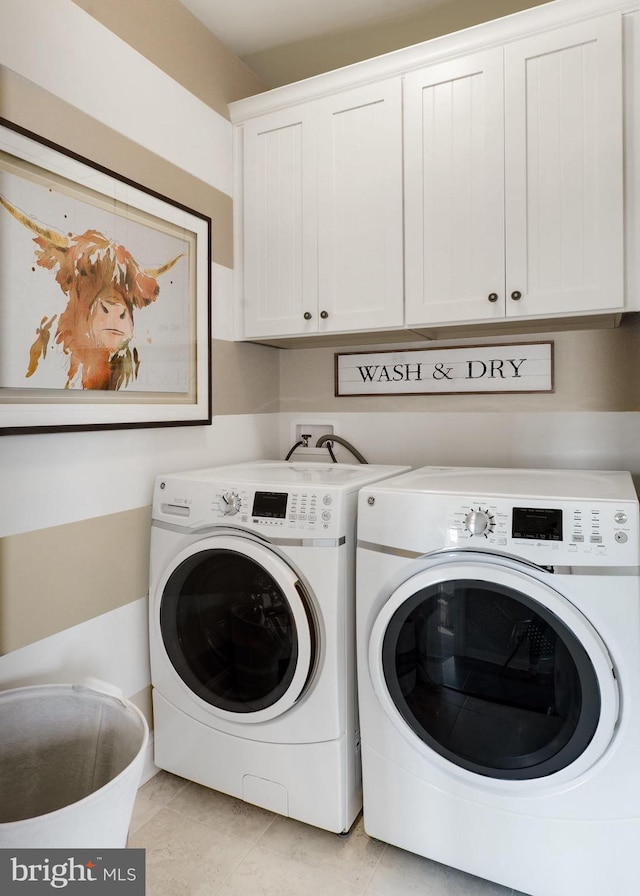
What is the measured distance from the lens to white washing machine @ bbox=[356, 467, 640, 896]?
4.08 feet

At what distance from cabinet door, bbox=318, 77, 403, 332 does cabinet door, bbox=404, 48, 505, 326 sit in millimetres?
49

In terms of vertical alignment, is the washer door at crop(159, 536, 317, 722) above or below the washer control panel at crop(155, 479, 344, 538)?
below

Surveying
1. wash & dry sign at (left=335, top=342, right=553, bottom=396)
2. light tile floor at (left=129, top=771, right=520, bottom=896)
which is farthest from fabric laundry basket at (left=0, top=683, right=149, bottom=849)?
wash & dry sign at (left=335, top=342, right=553, bottom=396)

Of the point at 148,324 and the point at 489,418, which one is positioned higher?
the point at 148,324

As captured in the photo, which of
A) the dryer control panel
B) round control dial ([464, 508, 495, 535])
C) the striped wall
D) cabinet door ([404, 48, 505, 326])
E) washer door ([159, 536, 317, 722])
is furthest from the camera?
cabinet door ([404, 48, 505, 326])

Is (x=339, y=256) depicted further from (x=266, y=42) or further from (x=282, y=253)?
(x=266, y=42)

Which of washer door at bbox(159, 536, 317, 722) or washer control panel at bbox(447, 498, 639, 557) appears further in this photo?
washer door at bbox(159, 536, 317, 722)

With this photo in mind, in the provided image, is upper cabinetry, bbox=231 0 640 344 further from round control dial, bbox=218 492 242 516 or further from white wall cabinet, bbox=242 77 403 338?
round control dial, bbox=218 492 242 516

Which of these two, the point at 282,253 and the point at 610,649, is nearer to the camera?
the point at 610,649

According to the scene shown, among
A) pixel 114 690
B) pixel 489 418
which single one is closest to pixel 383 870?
pixel 114 690

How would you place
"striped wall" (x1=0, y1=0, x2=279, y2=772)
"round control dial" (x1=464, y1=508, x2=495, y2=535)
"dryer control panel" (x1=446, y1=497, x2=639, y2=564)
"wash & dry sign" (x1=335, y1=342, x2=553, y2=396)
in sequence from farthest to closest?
"wash & dry sign" (x1=335, y1=342, x2=553, y2=396) → "striped wall" (x1=0, y1=0, x2=279, y2=772) → "round control dial" (x1=464, y1=508, x2=495, y2=535) → "dryer control panel" (x1=446, y1=497, x2=639, y2=564)

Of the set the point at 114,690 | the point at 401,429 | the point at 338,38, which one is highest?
the point at 338,38

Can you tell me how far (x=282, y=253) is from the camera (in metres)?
2.16

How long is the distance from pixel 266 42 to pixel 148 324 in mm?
1263
